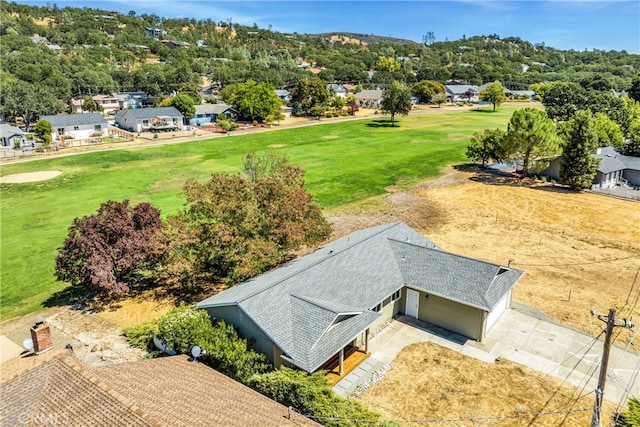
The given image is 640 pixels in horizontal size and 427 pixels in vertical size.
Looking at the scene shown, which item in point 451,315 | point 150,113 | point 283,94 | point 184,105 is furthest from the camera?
point 283,94

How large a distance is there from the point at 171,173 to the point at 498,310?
153 feet

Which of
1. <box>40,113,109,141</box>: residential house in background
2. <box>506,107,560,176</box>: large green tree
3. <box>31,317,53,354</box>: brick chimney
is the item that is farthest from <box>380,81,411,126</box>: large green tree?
<box>31,317,53,354</box>: brick chimney

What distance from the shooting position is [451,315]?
2312 centimetres

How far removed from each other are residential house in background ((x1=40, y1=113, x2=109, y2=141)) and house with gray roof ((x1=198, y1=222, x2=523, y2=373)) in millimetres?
76572

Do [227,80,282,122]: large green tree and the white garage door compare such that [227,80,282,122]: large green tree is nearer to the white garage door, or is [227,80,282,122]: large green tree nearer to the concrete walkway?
the concrete walkway

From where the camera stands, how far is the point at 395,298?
2425 centimetres

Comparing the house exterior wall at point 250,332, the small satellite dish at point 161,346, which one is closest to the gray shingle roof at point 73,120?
the small satellite dish at point 161,346

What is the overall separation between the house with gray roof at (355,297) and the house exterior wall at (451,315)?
0.05 metres

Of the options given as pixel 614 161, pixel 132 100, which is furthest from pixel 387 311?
pixel 132 100

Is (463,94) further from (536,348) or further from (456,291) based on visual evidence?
(536,348)

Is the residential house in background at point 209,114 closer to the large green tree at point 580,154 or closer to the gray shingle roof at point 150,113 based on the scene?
the gray shingle roof at point 150,113

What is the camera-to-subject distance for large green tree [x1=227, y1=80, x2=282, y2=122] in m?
100

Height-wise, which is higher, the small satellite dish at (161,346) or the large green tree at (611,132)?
the large green tree at (611,132)

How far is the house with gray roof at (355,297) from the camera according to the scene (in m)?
18.6
